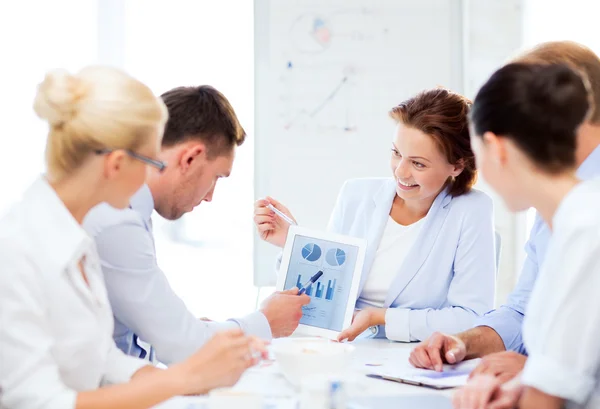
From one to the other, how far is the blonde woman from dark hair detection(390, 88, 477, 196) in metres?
1.04

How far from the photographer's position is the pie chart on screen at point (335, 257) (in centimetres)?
197

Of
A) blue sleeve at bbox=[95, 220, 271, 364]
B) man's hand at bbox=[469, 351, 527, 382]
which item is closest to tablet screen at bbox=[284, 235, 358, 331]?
blue sleeve at bbox=[95, 220, 271, 364]

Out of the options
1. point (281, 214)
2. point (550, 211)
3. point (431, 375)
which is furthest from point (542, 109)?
point (281, 214)

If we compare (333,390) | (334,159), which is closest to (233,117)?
(333,390)

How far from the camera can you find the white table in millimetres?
1334

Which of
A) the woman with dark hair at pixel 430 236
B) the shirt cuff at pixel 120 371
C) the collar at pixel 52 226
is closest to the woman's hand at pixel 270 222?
the woman with dark hair at pixel 430 236

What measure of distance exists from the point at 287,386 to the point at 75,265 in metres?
0.50

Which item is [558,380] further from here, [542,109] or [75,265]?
[75,265]

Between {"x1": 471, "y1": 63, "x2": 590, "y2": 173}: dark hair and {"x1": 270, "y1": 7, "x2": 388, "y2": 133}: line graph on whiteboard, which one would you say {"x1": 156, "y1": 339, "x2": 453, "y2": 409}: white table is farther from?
{"x1": 270, "y1": 7, "x2": 388, "y2": 133}: line graph on whiteboard

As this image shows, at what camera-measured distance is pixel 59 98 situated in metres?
1.21

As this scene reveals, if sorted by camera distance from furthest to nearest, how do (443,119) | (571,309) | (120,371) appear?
(443,119) → (120,371) → (571,309)

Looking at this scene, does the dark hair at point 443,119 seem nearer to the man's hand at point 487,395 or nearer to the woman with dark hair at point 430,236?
the woman with dark hair at point 430,236

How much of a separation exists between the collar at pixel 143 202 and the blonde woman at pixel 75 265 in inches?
13.4

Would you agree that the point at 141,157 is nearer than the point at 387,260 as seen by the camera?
Yes
